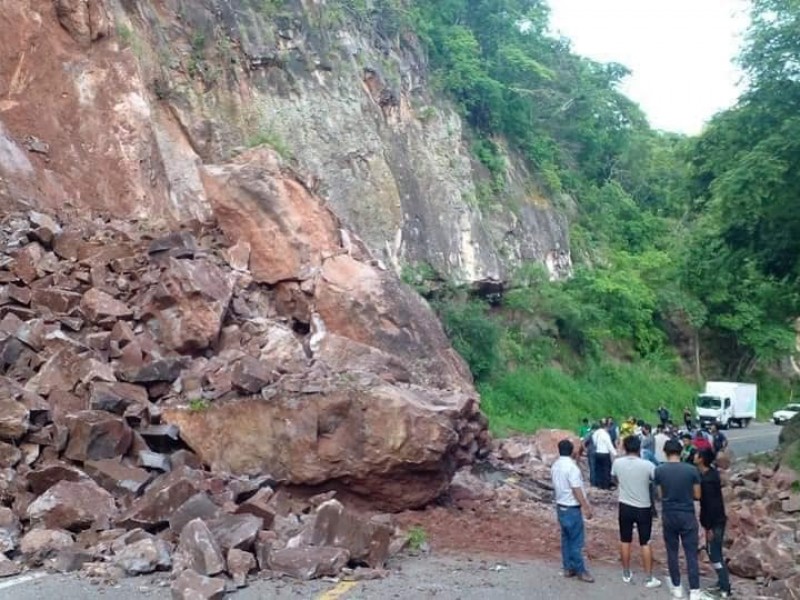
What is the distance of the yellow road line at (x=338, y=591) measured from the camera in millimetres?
7460

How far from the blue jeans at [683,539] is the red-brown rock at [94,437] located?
6.04 m

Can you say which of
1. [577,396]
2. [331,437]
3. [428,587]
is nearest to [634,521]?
[428,587]

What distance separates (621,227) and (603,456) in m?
28.9

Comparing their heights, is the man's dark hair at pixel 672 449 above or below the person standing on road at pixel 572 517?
above

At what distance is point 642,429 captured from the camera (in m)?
20.3

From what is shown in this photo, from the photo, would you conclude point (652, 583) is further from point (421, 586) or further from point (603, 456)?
point (603, 456)

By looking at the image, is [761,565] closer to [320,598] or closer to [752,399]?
[320,598]

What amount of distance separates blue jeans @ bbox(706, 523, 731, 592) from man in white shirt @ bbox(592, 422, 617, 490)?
27.9 feet

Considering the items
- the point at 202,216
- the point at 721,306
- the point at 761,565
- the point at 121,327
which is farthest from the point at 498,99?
the point at 761,565

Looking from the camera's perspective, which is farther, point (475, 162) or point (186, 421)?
point (475, 162)

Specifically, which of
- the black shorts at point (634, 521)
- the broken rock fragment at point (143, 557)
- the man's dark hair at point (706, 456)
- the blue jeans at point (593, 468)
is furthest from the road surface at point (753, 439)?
the broken rock fragment at point (143, 557)

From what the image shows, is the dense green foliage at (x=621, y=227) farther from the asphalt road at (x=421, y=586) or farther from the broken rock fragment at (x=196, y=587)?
the broken rock fragment at (x=196, y=587)

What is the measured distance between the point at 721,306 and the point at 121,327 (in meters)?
35.1

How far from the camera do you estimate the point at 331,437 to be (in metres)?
11.2
